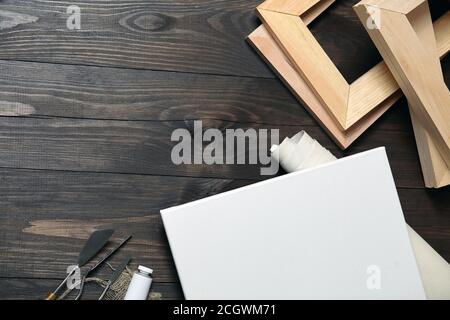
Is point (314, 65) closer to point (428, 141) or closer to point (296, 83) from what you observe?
point (296, 83)

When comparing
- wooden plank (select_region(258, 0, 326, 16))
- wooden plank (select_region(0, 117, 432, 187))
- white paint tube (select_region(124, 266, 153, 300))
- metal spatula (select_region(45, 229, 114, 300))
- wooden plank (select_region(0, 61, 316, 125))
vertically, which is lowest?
white paint tube (select_region(124, 266, 153, 300))

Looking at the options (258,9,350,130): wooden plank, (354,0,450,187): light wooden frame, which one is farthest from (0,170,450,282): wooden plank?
(354,0,450,187): light wooden frame

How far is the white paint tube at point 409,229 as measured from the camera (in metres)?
0.88

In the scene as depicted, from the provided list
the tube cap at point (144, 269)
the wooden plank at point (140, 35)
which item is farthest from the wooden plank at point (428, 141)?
the tube cap at point (144, 269)

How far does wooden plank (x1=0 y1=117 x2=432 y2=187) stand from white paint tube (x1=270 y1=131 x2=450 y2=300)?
50 millimetres

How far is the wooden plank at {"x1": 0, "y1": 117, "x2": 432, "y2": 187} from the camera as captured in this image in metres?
0.92

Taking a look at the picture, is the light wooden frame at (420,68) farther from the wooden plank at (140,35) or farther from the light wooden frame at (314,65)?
the wooden plank at (140,35)

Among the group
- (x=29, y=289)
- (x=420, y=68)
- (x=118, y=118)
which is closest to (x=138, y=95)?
(x=118, y=118)

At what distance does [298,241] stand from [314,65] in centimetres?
31

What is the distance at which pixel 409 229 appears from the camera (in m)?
0.92

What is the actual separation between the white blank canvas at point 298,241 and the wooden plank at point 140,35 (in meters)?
0.25

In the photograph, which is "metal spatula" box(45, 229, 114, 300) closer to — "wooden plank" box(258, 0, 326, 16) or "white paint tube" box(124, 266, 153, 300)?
"white paint tube" box(124, 266, 153, 300)

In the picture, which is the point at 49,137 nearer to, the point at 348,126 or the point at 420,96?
the point at 348,126
